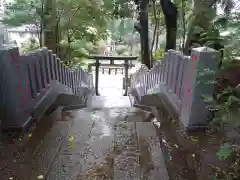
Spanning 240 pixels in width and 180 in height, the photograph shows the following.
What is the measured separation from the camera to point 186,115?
136 inches

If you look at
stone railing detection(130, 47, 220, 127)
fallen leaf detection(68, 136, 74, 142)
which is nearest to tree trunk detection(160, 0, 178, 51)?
stone railing detection(130, 47, 220, 127)

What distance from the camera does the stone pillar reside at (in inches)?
122

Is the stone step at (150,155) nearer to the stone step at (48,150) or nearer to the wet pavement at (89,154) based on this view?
the wet pavement at (89,154)

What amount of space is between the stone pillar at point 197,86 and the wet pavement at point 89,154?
1.74ft

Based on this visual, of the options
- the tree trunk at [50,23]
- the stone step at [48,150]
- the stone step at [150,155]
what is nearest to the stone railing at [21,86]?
the stone step at [48,150]

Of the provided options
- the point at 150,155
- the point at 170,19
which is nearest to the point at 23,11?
the point at 170,19

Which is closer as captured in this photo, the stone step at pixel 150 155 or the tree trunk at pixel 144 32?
the stone step at pixel 150 155

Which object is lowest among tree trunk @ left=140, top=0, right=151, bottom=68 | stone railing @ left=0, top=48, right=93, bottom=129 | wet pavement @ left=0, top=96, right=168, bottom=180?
wet pavement @ left=0, top=96, right=168, bottom=180

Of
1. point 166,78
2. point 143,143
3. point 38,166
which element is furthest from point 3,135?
Answer: point 166,78

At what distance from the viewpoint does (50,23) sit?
26.1ft

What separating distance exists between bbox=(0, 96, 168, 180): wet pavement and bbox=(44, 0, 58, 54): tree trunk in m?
4.94

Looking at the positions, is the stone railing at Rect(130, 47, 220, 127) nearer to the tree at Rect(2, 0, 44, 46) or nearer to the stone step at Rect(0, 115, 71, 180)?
the stone step at Rect(0, 115, 71, 180)

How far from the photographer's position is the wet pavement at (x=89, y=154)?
8.41 ft

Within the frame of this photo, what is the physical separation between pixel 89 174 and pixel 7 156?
975 millimetres
